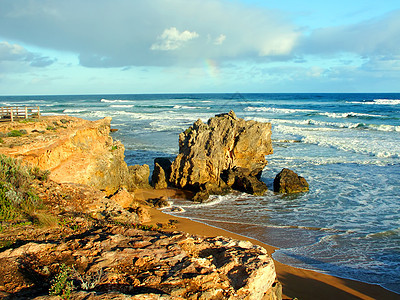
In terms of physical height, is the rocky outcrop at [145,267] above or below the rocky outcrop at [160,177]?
above

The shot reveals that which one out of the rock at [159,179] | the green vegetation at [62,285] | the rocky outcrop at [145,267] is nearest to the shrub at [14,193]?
the rocky outcrop at [145,267]

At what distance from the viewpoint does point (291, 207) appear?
13.0m

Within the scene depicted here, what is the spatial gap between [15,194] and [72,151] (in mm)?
5124

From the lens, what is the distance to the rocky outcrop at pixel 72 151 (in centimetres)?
1056

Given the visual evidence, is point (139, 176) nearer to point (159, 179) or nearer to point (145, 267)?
point (159, 179)

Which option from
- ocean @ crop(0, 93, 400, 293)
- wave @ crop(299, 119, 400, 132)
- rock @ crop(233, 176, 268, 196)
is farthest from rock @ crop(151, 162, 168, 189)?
wave @ crop(299, 119, 400, 132)

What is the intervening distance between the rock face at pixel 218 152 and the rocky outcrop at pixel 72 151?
3.01m

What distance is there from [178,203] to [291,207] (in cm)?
494

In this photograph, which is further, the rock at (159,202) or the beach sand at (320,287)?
the rock at (159,202)

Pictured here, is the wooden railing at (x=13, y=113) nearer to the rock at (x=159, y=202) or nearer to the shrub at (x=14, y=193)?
the rock at (x=159, y=202)

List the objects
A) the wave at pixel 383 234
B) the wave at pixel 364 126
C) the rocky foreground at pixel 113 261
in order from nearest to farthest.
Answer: the rocky foreground at pixel 113 261, the wave at pixel 383 234, the wave at pixel 364 126

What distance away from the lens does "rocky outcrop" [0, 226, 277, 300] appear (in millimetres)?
4246

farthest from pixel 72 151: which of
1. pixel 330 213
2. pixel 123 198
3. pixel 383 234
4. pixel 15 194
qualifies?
pixel 383 234

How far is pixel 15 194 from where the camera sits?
7047 millimetres
